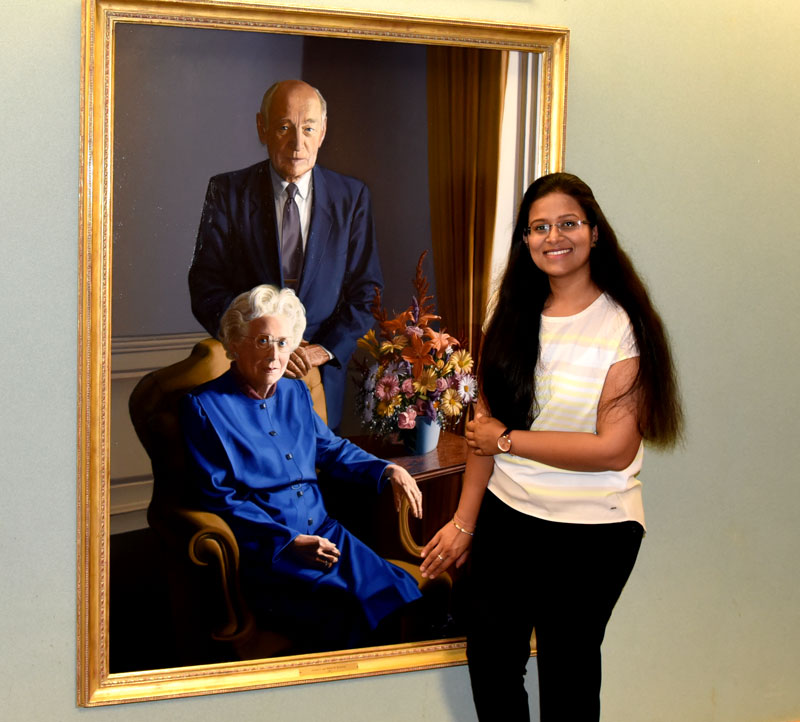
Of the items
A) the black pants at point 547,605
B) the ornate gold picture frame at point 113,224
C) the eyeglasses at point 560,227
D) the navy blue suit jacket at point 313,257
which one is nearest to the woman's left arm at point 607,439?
the black pants at point 547,605

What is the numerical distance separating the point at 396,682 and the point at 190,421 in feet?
3.18

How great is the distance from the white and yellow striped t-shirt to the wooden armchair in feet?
2.01

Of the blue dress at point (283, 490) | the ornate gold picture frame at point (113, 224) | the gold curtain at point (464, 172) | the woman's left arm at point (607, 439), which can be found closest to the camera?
the woman's left arm at point (607, 439)

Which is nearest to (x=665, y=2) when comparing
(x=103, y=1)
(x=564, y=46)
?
(x=564, y=46)

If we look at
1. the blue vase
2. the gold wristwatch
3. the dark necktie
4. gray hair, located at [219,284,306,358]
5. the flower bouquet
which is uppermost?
the dark necktie

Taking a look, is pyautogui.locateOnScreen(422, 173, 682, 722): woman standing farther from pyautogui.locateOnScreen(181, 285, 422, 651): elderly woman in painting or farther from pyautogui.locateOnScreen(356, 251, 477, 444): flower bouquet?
pyautogui.locateOnScreen(181, 285, 422, 651): elderly woman in painting

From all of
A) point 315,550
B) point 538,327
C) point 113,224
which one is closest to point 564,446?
point 538,327

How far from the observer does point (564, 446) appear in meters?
1.76

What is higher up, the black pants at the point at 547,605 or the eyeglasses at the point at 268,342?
the eyeglasses at the point at 268,342

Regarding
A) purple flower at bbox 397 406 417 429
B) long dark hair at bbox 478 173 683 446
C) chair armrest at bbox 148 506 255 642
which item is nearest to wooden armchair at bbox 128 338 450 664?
chair armrest at bbox 148 506 255 642

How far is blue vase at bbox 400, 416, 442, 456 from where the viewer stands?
7.04ft

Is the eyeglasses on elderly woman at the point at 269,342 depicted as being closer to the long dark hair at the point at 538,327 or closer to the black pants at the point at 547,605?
the long dark hair at the point at 538,327

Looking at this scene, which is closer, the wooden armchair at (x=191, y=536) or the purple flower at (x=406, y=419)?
the wooden armchair at (x=191, y=536)

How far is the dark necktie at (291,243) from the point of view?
2.02 metres
